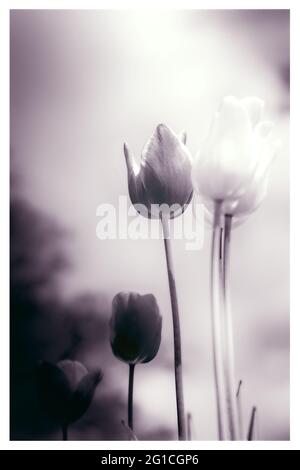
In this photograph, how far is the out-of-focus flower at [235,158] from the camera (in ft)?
2.69

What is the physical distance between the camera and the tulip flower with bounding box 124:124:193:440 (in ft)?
2.85

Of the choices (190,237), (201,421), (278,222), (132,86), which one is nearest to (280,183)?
(278,222)

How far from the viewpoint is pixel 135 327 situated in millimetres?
910

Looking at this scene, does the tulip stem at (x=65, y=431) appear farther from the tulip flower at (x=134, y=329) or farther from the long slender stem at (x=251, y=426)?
the long slender stem at (x=251, y=426)

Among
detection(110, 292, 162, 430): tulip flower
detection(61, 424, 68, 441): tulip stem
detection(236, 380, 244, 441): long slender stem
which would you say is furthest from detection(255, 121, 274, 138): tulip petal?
detection(61, 424, 68, 441): tulip stem

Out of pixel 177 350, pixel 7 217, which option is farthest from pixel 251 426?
pixel 7 217

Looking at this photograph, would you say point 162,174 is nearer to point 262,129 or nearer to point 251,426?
point 262,129

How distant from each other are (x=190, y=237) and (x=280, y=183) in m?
0.17

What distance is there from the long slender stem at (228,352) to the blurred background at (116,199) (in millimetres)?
17

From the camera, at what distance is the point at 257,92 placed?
A: 3.16ft

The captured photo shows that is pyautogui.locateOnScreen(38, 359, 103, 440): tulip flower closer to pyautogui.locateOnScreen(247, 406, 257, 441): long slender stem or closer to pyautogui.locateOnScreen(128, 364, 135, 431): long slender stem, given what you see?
pyautogui.locateOnScreen(128, 364, 135, 431): long slender stem

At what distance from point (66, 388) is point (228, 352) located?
10.4 inches

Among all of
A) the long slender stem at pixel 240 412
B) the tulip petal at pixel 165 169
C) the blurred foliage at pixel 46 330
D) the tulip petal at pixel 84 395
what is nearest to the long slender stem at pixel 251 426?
the long slender stem at pixel 240 412
